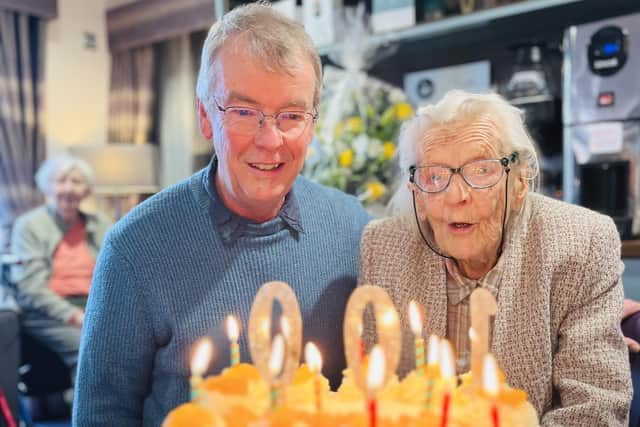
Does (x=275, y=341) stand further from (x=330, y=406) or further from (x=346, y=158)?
(x=346, y=158)

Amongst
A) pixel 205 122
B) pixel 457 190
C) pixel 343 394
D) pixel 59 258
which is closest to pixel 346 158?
pixel 205 122

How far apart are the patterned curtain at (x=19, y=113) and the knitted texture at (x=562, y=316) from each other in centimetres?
463

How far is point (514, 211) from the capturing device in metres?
1.27

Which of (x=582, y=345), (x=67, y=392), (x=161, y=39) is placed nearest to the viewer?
(x=582, y=345)

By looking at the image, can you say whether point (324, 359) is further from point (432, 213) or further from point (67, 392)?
point (67, 392)

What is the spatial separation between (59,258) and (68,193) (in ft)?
1.31

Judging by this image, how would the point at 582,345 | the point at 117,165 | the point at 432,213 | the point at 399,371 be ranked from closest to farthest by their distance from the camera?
the point at 582,345, the point at 432,213, the point at 399,371, the point at 117,165

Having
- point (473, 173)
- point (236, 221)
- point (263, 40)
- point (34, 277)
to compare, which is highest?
point (263, 40)

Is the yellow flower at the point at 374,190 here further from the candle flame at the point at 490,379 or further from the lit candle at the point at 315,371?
the candle flame at the point at 490,379

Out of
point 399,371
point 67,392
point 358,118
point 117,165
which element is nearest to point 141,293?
point 399,371

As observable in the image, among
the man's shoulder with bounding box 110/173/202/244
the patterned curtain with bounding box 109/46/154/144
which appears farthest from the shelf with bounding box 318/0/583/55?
the patterned curtain with bounding box 109/46/154/144

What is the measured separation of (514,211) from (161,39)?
15.1 feet

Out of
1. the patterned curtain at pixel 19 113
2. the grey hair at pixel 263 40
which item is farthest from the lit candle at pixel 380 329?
the patterned curtain at pixel 19 113

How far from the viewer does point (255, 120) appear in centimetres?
120
